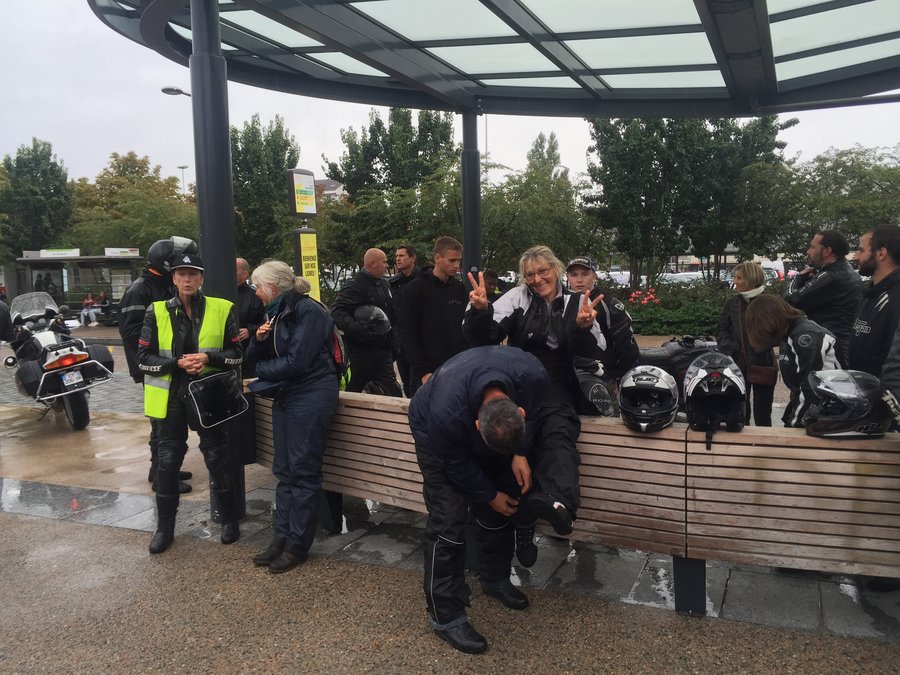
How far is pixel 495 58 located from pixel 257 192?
1995 cm

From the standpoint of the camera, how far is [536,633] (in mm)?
3359

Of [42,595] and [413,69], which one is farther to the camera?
[413,69]

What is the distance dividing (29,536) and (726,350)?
5249 mm

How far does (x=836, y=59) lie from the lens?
22.7ft

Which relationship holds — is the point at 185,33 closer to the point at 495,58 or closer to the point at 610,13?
the point at 495,58

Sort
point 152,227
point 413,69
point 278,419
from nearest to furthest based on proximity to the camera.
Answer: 1. point 278,419
2. point 413,69
3. point 152,227

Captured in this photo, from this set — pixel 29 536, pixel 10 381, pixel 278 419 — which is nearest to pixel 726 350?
pixel 278 419

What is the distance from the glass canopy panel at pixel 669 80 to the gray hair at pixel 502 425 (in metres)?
5.72

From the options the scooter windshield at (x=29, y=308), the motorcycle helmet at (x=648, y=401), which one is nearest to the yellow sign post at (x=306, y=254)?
the scooter windshield at (x=29, y=308)

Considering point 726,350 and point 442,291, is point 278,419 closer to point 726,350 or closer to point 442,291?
point 442,291

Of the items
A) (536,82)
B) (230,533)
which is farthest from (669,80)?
(230,533)

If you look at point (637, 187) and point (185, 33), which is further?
point (637, 187)

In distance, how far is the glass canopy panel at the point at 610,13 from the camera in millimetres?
5568

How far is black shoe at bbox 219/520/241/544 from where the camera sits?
459cm
